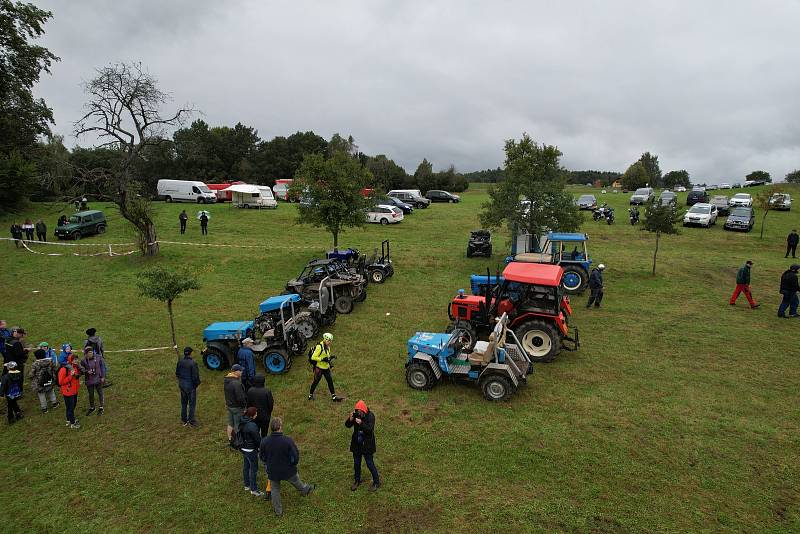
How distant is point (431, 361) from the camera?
28.5 ft

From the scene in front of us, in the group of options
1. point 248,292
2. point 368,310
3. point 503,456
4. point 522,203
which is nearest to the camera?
point 503,456

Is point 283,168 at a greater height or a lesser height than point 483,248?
greater

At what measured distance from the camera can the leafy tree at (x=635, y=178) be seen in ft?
214

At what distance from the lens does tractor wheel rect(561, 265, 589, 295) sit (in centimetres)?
1530

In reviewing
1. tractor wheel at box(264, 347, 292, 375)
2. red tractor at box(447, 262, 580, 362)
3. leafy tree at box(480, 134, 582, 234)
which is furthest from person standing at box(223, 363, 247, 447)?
leafy tree at box(480, 134, 582, 234)

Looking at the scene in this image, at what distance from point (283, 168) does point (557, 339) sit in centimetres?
5713

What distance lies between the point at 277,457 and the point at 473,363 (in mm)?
4282

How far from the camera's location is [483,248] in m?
20.8

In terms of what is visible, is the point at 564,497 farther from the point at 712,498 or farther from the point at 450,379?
the point at 450,379

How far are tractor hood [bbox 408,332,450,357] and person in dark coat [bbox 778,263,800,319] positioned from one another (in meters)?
10.5

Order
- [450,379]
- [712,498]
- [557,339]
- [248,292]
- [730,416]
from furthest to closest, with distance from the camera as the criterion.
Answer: [248,292] < [557,339] < [450,379] < [730,416] < [712,498]

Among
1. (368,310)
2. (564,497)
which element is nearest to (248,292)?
(368,310)

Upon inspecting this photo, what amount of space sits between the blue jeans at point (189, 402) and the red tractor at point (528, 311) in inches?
214

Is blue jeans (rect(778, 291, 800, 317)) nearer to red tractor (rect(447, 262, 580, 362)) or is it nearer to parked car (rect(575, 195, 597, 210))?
red tractor (rect(447, 262, 580, 362))
